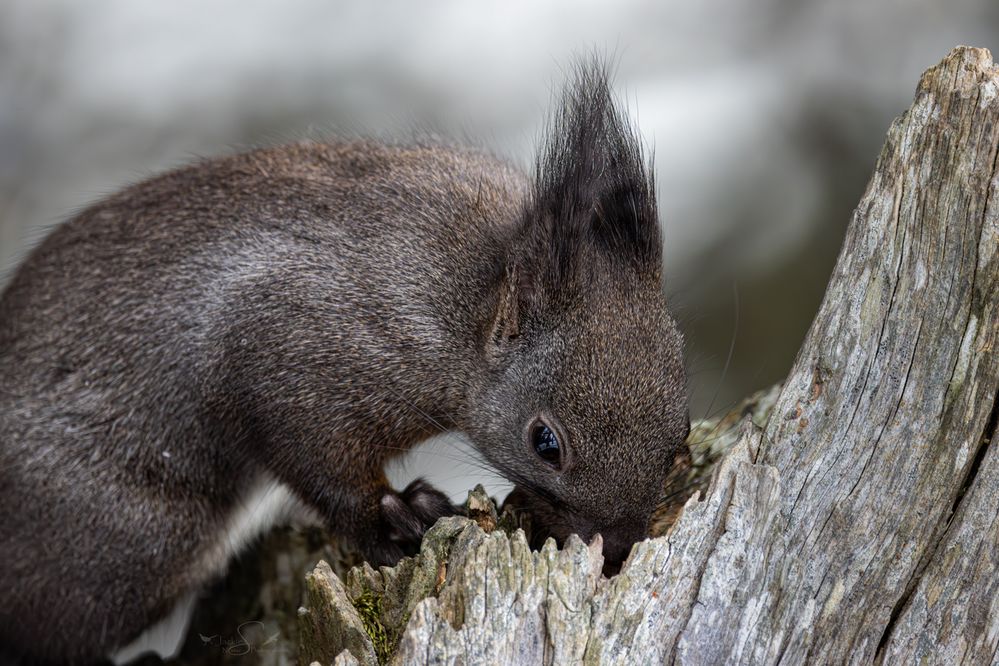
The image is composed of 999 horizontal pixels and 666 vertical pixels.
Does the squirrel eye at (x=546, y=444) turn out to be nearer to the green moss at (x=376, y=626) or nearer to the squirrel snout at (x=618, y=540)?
the squirrel snout at (x=618, y=540)

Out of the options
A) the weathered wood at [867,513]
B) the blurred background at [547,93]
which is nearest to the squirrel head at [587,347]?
the weathered wood at [867,513]

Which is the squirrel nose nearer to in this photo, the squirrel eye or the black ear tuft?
the squirrel eye

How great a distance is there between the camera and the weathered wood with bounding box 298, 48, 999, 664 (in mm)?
2959

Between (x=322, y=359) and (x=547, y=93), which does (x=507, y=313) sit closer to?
(x=322, y=359)

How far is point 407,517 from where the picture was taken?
4.03 m

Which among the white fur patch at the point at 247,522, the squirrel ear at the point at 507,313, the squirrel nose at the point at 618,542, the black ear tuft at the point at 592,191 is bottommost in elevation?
the white fur patch at the point at 247,522

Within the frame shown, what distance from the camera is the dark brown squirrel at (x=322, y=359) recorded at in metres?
3.71

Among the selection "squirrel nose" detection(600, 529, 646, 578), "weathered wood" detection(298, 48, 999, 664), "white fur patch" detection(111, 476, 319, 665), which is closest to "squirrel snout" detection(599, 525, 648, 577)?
"squirrel nose" detection(600, 529, 646, 578)

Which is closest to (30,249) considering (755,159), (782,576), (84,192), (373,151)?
(373,151)

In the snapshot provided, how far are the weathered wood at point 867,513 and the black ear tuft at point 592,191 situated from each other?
2.65 ft

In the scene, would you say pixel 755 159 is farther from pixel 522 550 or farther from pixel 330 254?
pixel 522 550

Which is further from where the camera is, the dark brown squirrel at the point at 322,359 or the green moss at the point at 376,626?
the dark brown squirrel at the point at 322,359

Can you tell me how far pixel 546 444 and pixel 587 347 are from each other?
346 millimetres

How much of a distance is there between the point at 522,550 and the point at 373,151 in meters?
2.16
